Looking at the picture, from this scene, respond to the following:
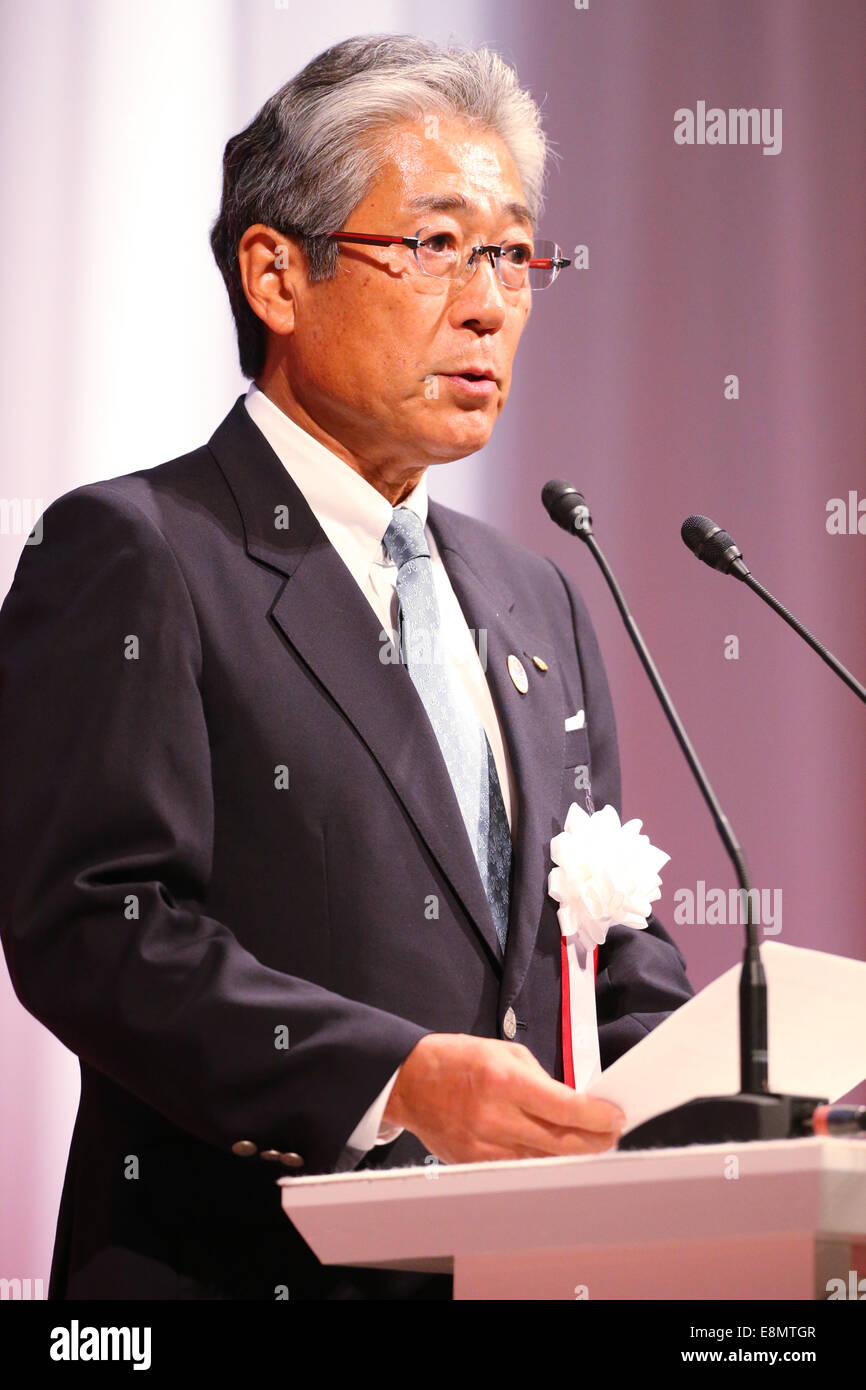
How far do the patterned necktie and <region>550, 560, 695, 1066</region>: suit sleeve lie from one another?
8.6 inches

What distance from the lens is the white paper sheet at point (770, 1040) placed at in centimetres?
130

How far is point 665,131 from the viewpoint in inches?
123

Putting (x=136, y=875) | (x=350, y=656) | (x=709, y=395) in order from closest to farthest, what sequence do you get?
1. (x=136, y=875)
2. (x=350, y=656)
3. (x=709, y=395)

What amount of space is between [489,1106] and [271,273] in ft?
3.83

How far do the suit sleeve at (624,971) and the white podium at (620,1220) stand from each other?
66 cm

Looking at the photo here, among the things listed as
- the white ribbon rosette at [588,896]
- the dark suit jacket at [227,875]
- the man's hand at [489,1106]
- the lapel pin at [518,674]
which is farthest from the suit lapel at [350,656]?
the man's hand at [489,1106]

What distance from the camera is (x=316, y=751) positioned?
1.80m

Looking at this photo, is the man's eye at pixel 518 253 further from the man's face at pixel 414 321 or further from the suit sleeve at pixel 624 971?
the suit sleeve at pixel 624 971

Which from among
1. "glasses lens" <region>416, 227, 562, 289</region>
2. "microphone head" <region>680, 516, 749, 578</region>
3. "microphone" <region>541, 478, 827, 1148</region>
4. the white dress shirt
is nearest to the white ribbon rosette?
the white dress shirt

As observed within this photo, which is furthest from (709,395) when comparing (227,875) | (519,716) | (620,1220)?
(620,1220)

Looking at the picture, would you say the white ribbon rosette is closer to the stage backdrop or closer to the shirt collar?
the shirt collar

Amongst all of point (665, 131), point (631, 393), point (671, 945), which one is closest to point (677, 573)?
point (631, 393)

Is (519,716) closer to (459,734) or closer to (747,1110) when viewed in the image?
(459,734)

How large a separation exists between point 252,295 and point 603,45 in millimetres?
1313
